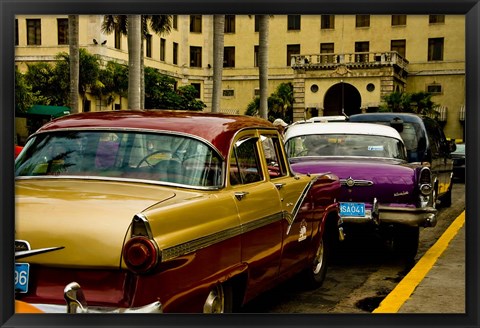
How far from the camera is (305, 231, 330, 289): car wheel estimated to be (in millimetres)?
6488

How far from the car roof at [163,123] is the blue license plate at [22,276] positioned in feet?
4.13

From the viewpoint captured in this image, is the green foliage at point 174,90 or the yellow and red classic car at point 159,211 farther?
the green foliage at point 174,90

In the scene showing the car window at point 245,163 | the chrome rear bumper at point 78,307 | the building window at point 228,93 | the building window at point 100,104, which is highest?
the building window at point 228,93

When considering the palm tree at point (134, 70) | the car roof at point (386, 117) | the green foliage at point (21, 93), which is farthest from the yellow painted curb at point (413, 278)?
the palm tree at point (134, 70)

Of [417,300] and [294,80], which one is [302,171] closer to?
[417,300]

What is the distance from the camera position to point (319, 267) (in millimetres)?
6738

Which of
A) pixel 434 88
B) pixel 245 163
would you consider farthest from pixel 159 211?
pixel 434 88

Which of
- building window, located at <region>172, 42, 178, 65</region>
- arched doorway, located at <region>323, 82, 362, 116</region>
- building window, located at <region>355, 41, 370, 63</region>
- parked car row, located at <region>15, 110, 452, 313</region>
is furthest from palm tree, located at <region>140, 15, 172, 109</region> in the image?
arched doorway, located at <region>323, 82, 362, 116</region>

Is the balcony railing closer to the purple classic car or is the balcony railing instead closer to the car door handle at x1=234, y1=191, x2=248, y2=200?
the purple classic car

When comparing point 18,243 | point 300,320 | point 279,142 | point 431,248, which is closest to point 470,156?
point 300,320

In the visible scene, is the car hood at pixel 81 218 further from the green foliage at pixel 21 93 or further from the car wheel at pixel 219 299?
the green foliage at pixel 21 93

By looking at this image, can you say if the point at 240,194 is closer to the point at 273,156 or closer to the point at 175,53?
the point at 273,156

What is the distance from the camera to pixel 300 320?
14.8ft

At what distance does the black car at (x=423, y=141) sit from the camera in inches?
→ 464
